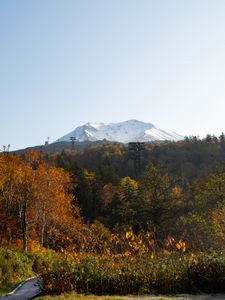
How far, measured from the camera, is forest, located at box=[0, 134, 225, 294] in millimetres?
12875

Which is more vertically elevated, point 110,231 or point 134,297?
point 134,297

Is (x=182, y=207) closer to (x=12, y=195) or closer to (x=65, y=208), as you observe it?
(x=65, y=208)

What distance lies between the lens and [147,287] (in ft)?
41.8

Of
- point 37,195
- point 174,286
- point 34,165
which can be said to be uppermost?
point 34,165

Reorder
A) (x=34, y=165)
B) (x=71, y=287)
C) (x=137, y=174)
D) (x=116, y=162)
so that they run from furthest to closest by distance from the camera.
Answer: (x=116, y=162)
(x=137, y=174)
(x=34, y=165)
(x=71, y=287)

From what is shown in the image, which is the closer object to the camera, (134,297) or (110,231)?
(134,297)

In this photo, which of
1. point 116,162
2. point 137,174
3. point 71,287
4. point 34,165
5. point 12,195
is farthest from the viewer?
point 116,162

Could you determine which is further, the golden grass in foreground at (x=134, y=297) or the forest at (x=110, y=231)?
the forest at (x=110, y=231)

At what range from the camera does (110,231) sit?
145 feet

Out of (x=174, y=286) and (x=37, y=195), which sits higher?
(x=37, y=195)

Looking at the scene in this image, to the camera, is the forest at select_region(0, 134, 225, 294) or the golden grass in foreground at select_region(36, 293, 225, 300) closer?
the golden grass in foreground at select_region(36, 293, 225, 300)

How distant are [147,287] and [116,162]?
77.0 metres

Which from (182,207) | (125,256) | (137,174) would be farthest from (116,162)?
(125,256)

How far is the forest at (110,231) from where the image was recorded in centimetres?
1288
